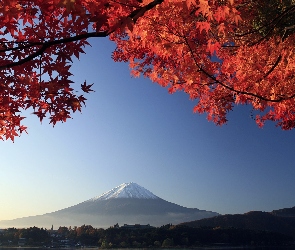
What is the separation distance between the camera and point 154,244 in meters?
72.2

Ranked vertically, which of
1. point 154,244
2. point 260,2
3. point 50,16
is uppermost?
point 260,2

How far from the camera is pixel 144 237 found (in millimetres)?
82188

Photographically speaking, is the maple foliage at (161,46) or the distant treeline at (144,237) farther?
the distant treeline at (144,237)

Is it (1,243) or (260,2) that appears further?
(1,243)

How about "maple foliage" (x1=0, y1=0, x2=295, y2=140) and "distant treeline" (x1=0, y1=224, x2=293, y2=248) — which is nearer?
"maple foliage" (x1=0, y1=0, x2=295, y2=140)

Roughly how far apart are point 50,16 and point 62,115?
141 cm

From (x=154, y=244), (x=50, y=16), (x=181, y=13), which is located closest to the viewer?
(x=50, y=16)

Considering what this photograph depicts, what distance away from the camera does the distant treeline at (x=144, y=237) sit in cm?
8169

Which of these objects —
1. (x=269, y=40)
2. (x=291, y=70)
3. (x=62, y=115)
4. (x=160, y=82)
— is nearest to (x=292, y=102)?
(x=291, y=70)

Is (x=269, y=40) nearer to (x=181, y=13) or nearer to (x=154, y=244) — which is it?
(x=181, y=13)

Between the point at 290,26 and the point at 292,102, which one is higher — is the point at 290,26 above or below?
above

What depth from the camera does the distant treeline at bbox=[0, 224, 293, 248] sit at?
81688 mm

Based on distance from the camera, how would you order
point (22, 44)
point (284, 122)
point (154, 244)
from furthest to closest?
1. point (154, 244)
2. point (284, 122)
3. point (22, 44)

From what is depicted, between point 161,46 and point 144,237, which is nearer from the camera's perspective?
point 161,46
